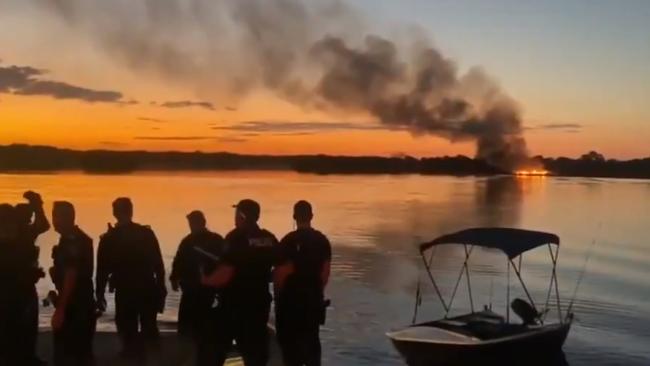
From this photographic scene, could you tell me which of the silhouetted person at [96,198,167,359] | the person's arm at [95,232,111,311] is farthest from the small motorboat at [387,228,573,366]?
the person's arm at [95,232,111,311]

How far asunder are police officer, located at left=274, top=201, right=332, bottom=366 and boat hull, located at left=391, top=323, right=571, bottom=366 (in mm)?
6457

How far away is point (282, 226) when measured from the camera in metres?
56.3

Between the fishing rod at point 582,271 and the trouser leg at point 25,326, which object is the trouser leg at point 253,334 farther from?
the fishing rod at point 582,271

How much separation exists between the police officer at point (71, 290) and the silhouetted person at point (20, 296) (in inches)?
14.9

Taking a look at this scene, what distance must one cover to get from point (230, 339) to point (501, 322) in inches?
371

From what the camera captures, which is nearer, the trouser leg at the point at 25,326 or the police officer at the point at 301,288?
the trouser leg at the point at 25,326

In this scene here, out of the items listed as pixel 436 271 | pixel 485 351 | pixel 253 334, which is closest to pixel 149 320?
pixel 253 334

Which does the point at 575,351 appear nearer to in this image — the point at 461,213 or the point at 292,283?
the point at 292,283

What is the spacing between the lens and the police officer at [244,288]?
7336 mm

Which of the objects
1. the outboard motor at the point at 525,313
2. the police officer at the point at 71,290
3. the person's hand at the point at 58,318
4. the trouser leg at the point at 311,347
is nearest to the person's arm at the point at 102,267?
the police officer at the point at 71,290

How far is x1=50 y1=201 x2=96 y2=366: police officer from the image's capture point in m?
7.84

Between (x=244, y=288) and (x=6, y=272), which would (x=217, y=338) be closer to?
(x=244, y=288)

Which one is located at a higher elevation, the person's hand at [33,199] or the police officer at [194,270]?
the person's hand at [33,199]

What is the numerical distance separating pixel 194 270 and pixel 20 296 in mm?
2626
